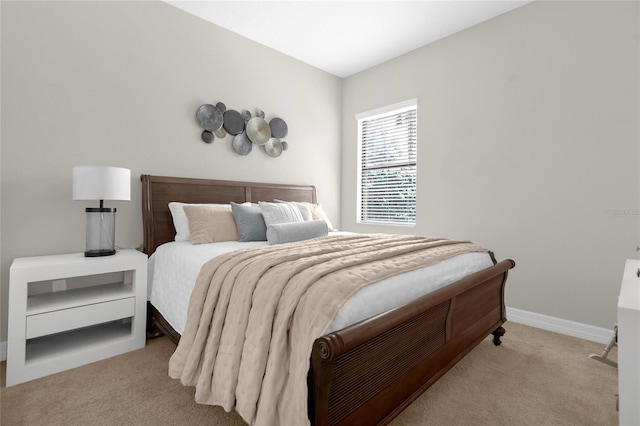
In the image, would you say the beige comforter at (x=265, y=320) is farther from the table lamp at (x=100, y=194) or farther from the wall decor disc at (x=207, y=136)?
the wall decor disc at (x=207, y=136)

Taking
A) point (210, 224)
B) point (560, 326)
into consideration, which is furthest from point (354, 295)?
point (560, 326)

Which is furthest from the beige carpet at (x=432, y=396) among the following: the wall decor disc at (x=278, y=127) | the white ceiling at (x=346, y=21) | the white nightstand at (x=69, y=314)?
the white ceiling at (x=346, y=21)

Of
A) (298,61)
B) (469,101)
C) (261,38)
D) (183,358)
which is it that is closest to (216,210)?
(183,358)

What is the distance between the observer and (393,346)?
1.35 m

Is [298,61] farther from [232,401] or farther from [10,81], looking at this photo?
[232,401]

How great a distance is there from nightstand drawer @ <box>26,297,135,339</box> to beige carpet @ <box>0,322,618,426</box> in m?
0.27

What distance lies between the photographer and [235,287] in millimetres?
1444

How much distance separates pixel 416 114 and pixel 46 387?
3.87 meters

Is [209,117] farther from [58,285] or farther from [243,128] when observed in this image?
[58,285]

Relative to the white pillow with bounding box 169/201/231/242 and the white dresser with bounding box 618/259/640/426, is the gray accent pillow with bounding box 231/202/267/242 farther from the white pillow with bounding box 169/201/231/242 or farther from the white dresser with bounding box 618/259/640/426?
the white dresser with bounding box 618/259/640/426

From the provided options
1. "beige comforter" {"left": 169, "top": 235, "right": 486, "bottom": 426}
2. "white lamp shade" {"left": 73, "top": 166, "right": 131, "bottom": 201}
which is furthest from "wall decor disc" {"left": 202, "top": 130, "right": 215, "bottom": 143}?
"beige comforter" {"left": 169, "top": 235, "right": 486, "bottom": 426}

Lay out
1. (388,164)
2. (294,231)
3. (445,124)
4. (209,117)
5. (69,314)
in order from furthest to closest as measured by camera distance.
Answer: (388,164), (445,124), (209,117), (294,231), (69,314)

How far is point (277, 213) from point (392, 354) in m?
1.64

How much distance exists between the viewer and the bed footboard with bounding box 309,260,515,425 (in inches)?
41.9
